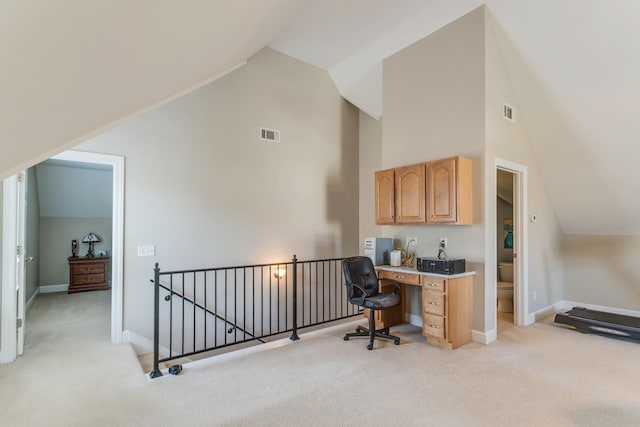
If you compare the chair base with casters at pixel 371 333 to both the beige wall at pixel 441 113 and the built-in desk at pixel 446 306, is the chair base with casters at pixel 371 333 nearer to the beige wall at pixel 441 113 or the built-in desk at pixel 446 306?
the built-in desk at pixel 446 306

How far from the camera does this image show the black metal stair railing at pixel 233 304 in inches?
168

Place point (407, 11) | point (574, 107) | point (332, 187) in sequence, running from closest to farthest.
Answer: point (574, 107) < point (407, 11) < point (332, 187)

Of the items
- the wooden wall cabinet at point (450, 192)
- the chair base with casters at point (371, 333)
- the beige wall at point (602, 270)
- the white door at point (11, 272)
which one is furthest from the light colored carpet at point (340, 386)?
the wooden wall cabinet at point (450, 192)

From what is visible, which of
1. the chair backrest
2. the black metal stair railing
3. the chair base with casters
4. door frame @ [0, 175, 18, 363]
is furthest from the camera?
the black metal stair railing

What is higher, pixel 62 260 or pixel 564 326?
pixel 62 260

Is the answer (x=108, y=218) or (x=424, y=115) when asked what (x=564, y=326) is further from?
(x=108, y=218)

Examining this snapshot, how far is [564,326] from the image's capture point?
4305 mm

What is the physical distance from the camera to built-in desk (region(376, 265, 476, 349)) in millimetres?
3525

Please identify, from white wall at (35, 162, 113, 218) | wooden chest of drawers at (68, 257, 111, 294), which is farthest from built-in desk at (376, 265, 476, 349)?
wooden chest of drawers at (68, 257, 111, 294)

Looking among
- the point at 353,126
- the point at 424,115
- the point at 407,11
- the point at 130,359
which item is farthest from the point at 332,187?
the point at 130,359

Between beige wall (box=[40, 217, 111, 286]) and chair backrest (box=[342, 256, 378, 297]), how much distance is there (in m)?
6.19

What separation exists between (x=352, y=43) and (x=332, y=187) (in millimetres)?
2495

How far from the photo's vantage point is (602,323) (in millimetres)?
4004

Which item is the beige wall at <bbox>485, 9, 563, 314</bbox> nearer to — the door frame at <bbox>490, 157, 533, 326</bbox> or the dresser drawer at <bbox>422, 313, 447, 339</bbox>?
the door frame at <bbox>490, 157, 533, 326</bbox>
